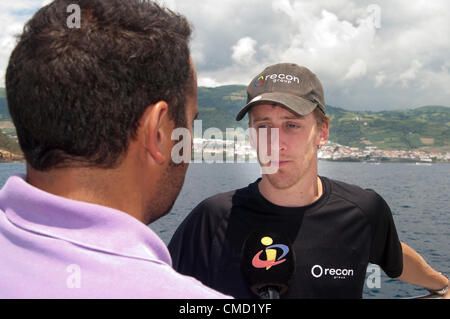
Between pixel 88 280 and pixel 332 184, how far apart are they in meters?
3.62

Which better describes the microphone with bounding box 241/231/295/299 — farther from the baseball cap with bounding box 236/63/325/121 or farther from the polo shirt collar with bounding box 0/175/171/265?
the polo shirt collar with bounding box 0/175/171/265

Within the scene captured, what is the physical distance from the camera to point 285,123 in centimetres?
413

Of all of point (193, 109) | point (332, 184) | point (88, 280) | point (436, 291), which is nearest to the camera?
point (88, 280)

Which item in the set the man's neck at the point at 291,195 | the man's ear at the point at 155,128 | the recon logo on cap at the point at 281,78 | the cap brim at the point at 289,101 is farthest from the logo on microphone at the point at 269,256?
the man's ear at the point at 155,128

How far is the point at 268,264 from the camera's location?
373 cm

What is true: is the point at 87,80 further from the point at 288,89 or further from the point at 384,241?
the point at 384,241

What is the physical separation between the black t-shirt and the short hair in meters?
2.62

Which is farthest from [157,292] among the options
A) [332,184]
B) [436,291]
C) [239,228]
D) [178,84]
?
[436,291]

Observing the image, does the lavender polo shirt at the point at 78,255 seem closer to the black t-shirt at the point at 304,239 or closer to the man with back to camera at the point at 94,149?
the man with back to camera at the point at 94,149

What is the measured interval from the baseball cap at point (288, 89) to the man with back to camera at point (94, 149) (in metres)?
2.32

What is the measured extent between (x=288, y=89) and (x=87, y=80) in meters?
2.86

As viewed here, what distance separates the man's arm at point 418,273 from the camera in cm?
448

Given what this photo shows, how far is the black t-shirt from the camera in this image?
3.81m

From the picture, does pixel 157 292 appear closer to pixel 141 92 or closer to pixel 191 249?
pixel 141 92
